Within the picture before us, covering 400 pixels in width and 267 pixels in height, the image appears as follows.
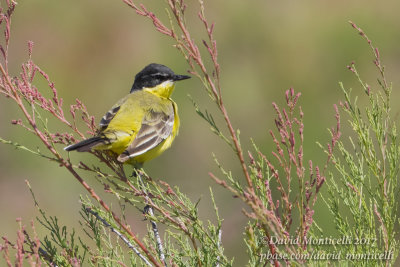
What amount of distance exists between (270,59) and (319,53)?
826mm

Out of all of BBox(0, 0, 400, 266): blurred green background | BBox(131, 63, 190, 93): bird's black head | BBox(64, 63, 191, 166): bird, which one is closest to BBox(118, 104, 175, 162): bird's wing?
BBox(64, 63, 191, 166): bird

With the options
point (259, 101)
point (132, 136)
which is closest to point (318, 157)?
point (259, 101)

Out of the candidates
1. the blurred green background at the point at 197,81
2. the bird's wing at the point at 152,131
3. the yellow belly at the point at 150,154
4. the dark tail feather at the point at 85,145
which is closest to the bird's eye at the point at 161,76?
the bird's wing at the point at 152,131

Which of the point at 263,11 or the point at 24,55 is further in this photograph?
the point at 263,11

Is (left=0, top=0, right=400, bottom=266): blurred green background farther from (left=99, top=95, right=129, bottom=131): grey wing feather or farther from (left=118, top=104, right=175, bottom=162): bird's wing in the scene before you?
(left=99, top=95, right=129, bottom=131): grey wing feather

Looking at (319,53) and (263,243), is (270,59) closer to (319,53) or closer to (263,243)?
(319,53)

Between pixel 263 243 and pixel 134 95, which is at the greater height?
pixel 134 95

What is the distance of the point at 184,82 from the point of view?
33.3 feet

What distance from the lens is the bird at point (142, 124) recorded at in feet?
13.0

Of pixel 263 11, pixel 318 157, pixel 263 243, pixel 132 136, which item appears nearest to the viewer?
pixel 263 243

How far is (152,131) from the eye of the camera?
4.50 metres

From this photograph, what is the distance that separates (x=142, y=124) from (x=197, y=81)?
5.77 metres

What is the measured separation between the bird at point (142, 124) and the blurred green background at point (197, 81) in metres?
3.32

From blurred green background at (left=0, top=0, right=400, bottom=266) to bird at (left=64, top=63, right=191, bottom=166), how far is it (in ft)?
10.9
